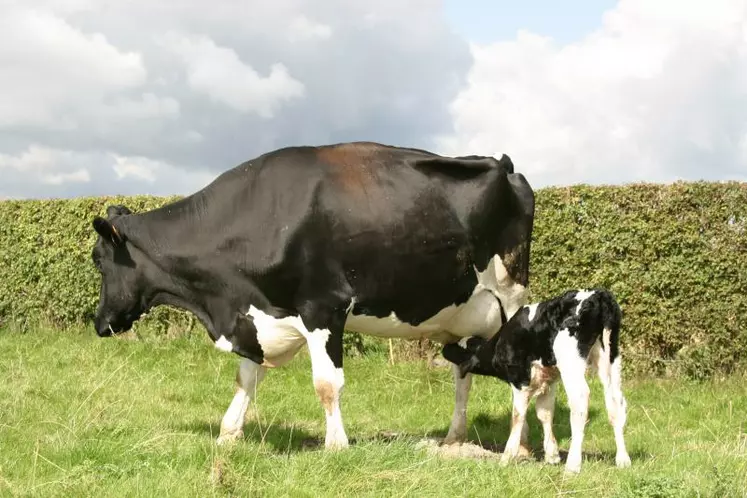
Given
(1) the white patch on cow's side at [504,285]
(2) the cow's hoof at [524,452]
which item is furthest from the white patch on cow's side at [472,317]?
(2) the cow's hoof at [524,452]

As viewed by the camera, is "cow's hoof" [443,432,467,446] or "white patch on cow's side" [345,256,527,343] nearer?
"white patch on cow's side" [345,256,527,343]

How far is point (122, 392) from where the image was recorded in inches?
397

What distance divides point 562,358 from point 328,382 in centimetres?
187

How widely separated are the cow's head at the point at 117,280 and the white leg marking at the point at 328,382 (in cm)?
174

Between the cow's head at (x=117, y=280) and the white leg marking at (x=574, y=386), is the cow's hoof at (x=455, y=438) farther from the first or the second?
the cow's head at (x=117, y=280)

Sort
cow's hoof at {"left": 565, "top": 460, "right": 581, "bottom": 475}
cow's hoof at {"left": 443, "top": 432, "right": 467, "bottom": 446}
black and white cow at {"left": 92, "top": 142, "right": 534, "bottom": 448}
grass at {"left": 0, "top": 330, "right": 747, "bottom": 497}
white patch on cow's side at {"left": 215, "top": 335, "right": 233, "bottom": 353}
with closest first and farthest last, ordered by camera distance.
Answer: grass at {"left": 0, "top": 330, "right": 747, "bottom": 497} < cow's hoof at {"left": 565, "top": 460, "right": 581, "bottom": 475} < black and white cow at {"left": 92, "top": 142, "right": 534, "bottom": 448} < white patch on cow's side at {"left": 215, "top": 335, "right": 233, "bottom": 353} < cow's hoof at {"left": 443, "top": 432, "right": 467, "bottom": 446}

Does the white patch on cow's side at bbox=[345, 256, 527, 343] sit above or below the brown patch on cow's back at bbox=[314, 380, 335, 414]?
above

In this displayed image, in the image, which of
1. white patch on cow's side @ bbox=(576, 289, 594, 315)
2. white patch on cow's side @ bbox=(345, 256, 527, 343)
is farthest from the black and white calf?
white patch on cow's side @ bbox=(345, 256, 527, 343)

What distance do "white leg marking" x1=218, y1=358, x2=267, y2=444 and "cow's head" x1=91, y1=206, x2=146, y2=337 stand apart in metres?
1.07

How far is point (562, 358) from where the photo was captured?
258 inches

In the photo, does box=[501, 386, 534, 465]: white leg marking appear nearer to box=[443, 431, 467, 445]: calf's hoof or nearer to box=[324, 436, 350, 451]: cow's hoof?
box=[443, 431, 467, 445]: calf's hoof

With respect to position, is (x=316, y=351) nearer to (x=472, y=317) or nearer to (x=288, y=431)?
(x=472, y=317)

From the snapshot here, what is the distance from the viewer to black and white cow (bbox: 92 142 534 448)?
6574 millimetres

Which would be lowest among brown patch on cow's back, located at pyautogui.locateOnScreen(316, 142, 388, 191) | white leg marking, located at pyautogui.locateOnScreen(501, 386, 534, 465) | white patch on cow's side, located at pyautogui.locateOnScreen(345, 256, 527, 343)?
white leg marking, located at pyautogui.locateOnScreen(501, 386, 534, 465)
